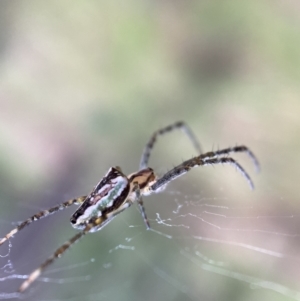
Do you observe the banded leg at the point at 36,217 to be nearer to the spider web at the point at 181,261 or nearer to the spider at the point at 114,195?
the spider at the point at 114,195

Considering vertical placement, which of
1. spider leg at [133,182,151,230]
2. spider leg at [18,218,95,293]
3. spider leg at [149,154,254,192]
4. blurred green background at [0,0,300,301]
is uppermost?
blurred green background at [0,0,300,301]

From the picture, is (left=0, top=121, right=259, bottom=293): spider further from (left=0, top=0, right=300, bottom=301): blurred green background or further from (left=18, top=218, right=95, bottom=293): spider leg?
Result: (left=0, top=0, right=300, bottom=301): blurred green background

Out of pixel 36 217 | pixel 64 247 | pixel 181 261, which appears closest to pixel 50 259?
pixel 64 247

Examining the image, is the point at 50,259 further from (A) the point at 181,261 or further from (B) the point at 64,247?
(A) the point at 181,261

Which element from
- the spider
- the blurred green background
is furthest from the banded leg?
the blurred green background

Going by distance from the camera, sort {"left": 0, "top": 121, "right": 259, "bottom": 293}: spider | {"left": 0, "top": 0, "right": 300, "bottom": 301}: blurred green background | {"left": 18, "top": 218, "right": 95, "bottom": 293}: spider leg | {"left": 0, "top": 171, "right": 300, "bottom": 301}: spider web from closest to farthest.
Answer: {"left": 18, "top": 218, "right": 95, "bottom": 293}: spider leg, {"left": 0, "top": 121, "right": 259, "bottom": 293}: spider, {"left": 0, "top": 171, "right": 300, "bottom": 301}: spider web, {"left": 0, "top": 0, "right": 300, "bottom": 301}: blurred green background

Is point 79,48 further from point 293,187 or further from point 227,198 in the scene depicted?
point 293,187

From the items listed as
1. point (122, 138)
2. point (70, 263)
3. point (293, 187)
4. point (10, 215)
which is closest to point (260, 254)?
point (293, 187)
